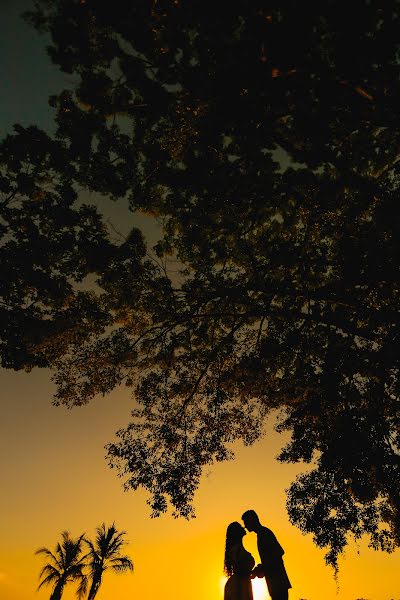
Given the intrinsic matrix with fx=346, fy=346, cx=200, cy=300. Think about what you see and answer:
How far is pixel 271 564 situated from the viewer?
4.37 meters

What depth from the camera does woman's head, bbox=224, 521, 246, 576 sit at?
194 inches

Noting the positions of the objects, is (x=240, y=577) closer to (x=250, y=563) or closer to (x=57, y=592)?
(x=250, y=563)

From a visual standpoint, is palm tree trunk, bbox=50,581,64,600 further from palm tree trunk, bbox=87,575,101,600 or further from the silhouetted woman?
the silhouetted woman

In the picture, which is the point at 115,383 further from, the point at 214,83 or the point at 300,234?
the point at 214,83

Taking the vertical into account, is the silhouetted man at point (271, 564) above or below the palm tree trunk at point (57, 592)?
above

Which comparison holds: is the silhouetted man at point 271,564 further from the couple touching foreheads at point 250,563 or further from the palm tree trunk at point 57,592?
the palm tree trunk at point 57,592

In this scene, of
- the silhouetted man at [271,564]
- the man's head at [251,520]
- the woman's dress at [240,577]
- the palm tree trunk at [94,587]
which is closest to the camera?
the silhouetted man at [271,564]

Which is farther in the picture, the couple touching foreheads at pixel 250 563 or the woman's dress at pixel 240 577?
the woman's dress at pixel 240 577

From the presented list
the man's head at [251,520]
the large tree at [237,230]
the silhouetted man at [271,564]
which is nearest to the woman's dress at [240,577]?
the silhouetted man at [271,564]

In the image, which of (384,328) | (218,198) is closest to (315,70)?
(218,198)

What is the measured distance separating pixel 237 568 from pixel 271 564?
0.67 meters

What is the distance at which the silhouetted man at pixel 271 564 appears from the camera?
167 inches

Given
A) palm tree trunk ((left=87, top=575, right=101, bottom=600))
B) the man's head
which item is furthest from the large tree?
palm tree trunk ((left=87, top=575, right=101, bottom=600))

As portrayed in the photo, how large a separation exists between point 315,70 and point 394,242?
416 centimetres
